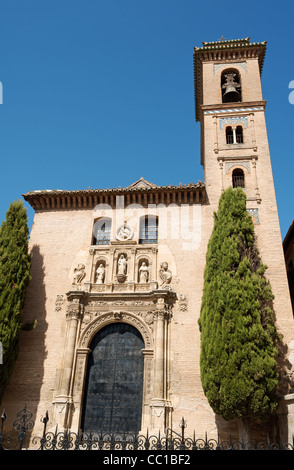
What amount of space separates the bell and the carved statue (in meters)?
10.5

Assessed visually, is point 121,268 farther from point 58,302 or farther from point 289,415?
point 289,415

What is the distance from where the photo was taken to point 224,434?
12977 mm

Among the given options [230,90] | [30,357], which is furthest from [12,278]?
[230,90]

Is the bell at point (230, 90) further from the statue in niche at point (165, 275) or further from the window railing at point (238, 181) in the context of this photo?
the statue in niche at point (165, 275)

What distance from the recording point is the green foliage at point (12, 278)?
13930 millimetres

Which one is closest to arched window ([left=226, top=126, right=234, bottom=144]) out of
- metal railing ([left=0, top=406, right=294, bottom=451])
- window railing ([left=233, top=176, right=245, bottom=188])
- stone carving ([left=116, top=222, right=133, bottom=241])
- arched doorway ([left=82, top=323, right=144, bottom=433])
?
window railing ([left=233, top=176, right=245, bottom=188])

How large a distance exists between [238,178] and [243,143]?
1.83 m

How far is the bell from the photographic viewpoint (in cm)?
2041

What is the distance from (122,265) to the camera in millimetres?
16406

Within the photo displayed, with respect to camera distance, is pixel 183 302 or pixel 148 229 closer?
pixel 183 302

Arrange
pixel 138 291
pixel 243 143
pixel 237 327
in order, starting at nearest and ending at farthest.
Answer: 1. pixel 237 327
2. pixel 138 291
3. pixel 243 143

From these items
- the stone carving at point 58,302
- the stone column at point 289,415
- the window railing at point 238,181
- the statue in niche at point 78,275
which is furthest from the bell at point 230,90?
the stone column at point 289,415

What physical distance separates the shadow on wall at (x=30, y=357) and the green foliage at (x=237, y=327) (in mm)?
6162
